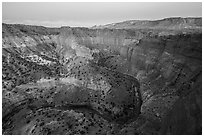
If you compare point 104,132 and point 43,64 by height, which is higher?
point 43,64

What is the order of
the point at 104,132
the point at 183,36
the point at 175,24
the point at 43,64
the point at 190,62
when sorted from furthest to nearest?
1. the point at 175,24
2. the point at 43,64
3. the point at 183,36
4. the point at 190,62
5. the point at 104,132

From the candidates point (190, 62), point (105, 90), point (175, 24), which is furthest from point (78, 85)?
point (175, 24)

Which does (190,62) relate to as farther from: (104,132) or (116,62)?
(116,62)

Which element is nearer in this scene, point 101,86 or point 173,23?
point 101,86

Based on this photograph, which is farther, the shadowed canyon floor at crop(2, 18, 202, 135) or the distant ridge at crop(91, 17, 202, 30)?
the distant ridge at crop(91, 17, 202, 30)

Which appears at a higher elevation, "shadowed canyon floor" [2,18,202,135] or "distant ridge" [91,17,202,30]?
"distant ridge" [91,17,202,30]

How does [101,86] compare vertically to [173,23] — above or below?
below

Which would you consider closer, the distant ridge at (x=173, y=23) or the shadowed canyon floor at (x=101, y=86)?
the shadowed canyon floor at (x=101, y=86)

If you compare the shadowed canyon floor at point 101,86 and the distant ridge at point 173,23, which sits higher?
the distant ridge at point 173,23
